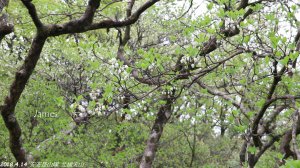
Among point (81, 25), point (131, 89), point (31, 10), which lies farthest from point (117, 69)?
point (131, 89)

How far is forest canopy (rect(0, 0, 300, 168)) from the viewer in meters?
5.09

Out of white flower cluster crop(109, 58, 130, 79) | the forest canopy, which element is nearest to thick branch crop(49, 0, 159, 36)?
the forest canopy

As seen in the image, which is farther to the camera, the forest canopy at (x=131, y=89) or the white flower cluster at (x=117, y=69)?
the forest canopy at (x=131, y=89)

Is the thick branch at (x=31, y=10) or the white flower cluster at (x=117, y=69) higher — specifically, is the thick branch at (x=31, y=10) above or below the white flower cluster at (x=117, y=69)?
above

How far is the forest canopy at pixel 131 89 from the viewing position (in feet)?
16.7

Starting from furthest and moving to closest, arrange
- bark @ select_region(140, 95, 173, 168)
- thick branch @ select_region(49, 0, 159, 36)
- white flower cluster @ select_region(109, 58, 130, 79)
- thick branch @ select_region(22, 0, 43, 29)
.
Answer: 1. bark @ select_region(140, 95, 173, 168)
2. thick branch @ select_region(49, 0, 159, 36)
3. white flower cluster @ select_region(109, 58, 130, 79)
4. thick branch @ select_region(22, 0, 43, 29)

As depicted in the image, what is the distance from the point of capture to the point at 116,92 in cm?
439

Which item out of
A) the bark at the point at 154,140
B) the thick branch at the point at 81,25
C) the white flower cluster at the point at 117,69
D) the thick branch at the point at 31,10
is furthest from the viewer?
the bark at the point at 154,140

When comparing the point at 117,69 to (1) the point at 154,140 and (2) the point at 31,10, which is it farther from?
(1) the point at 154,140

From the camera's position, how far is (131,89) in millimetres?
7250

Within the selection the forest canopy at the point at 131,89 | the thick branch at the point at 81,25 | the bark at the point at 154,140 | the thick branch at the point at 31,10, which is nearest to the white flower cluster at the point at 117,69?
the forest canopy at the point at 131,89

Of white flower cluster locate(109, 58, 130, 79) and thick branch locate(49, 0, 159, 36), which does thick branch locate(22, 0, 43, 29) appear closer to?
thick branch locate(49, 0, 159, 36)

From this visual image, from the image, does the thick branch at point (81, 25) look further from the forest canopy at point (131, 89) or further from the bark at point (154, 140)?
the bark at point (154, 140)

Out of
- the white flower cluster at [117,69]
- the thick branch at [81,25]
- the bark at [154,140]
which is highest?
the thick branch at [81,25]
